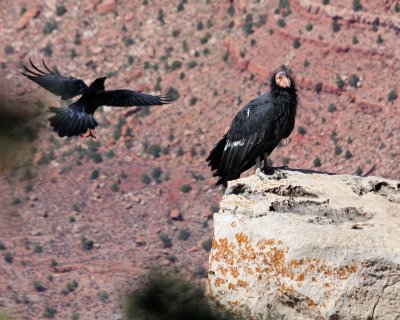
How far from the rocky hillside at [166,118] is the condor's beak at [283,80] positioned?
2570cm

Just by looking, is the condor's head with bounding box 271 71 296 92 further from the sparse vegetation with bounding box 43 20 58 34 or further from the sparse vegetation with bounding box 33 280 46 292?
the sparse vegetation with bounding box 43 20 58 34

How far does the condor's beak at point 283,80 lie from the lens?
17.6 metres

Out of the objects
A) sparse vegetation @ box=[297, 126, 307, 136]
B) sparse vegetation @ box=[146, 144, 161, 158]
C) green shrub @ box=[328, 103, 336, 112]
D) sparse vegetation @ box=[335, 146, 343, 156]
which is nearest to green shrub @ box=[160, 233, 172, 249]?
sparse vegetation @ box=[146, 144, 161, 158]

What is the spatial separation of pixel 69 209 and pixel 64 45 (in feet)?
46.5

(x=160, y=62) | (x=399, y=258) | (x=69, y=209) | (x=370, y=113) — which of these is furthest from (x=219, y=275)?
(x=160, y=62)

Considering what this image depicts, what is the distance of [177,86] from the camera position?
5934 centimetres

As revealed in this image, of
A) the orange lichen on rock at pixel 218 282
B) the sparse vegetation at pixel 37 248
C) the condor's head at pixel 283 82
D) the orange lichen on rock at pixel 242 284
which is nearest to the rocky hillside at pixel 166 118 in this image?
the sparse vegetation at pixel 37 248

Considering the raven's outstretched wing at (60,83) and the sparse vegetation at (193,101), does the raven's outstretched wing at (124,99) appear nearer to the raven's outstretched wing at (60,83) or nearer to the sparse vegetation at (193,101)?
the raven's outstretched wing at (60,83)

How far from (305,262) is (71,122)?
19.6 feet

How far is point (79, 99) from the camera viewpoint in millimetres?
17516

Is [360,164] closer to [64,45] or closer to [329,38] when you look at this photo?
[329,38]

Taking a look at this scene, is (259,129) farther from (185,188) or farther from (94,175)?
(94,175)

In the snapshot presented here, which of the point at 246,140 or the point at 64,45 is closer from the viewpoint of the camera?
the point at 246,140

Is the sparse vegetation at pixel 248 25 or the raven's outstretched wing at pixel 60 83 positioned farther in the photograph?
the sparse vegetation at pixel 248 25
